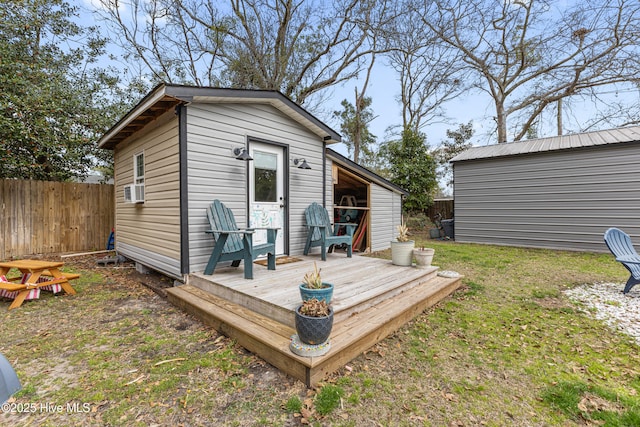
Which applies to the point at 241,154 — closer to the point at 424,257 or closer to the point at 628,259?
the point at 424,257

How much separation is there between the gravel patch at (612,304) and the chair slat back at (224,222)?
4400 millimetres

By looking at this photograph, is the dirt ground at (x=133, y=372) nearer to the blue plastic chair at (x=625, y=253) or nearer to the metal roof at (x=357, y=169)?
the metal roof at (x=357, y=169)

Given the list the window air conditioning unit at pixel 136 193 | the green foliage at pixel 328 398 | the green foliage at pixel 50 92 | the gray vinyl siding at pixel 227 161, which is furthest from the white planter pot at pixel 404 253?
the green foliage at pixel 50 92

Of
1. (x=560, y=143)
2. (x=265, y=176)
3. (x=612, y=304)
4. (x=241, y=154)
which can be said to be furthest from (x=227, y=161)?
(x=560, y=143)

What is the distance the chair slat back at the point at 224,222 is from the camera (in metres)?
3.76

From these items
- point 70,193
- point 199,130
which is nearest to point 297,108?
point 199,130

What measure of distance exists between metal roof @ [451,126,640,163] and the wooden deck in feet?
21.1

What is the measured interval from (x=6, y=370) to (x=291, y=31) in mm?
12670

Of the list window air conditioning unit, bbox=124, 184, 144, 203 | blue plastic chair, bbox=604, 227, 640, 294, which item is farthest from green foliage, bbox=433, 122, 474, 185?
window air conditioning unit, bbox=124, 184, 144, 203

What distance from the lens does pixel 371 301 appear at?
2.97 m

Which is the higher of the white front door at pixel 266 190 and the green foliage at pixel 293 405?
the white front door at pixel 266 190

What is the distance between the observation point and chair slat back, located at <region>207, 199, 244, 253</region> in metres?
3.76

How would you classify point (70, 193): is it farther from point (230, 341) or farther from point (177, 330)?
point (230, 341)

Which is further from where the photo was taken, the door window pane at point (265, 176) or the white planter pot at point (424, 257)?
A: the door window pane at point (265, 176)
